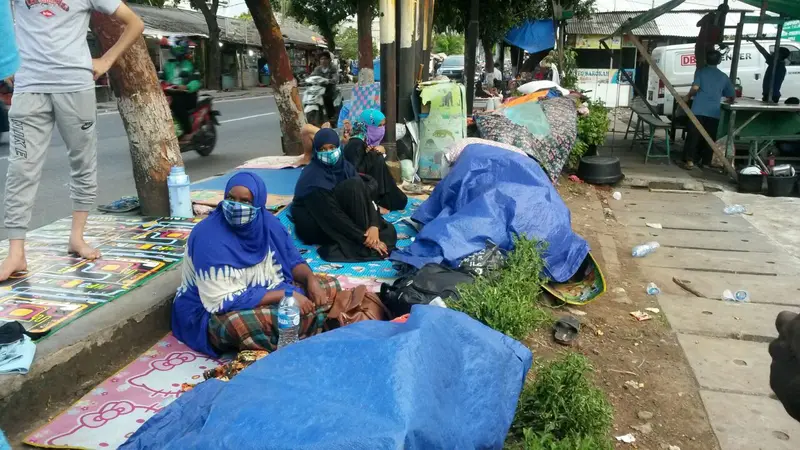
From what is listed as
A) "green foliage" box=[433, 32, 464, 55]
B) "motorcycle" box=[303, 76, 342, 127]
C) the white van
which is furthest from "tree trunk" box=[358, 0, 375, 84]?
"green foliage" box=[433, 32, 464, 55]

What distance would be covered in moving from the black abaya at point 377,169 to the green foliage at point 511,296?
190 cm

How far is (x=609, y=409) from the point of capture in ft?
8.35

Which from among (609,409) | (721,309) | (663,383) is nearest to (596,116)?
(721,309)

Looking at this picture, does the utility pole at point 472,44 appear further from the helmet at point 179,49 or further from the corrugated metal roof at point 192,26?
the corrugated metal roof at point 192,26

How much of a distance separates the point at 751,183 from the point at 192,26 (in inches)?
915

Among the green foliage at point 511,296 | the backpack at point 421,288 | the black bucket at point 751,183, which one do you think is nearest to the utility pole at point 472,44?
the black bucket at point 751,183

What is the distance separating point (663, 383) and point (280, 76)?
6.87 metres

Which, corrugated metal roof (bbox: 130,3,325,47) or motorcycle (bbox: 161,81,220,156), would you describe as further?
corrugated metal roof (bbox: 130,3,325,47)

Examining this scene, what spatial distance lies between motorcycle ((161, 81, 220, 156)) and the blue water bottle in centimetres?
715

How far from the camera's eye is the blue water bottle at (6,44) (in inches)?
56.6

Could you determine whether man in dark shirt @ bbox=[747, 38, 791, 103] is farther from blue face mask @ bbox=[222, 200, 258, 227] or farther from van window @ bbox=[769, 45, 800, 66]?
blue face mask @ bbox=[222, 200, 258, 227]

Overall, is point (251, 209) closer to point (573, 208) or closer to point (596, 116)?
point (573, 208)

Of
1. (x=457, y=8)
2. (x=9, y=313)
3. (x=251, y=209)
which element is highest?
(x=457, y=8)

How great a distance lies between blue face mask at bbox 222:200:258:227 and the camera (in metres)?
2.94
